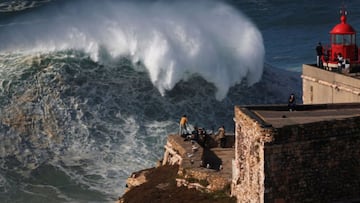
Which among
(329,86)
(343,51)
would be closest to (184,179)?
(329,86)

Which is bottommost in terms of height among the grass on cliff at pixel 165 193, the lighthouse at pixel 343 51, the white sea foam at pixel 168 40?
the grass on cliff at pixel 165 193

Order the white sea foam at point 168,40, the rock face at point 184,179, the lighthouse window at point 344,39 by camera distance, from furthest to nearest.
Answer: the white sea foam at point 168,40, the lighthouse window at point 344,39, the rock face at point 184,179

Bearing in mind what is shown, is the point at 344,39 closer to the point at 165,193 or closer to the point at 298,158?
the point at 165,193

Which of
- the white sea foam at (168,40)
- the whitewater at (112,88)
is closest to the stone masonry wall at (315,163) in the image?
the whitewater at (112,88)

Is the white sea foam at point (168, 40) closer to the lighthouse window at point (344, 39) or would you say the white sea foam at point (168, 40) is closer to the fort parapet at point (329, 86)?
the fort parapet at point (329, 86)

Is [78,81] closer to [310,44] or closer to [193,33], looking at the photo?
[193,33]

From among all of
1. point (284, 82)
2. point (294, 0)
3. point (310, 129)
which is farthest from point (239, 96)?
point (294, 0)

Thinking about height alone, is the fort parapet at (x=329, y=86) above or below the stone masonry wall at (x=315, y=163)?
above

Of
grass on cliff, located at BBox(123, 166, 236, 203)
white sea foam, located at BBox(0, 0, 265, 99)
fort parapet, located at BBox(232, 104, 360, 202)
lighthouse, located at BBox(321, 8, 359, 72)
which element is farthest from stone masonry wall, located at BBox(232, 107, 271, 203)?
white sea foam, located at BBox(0, 0, 265, 99)
